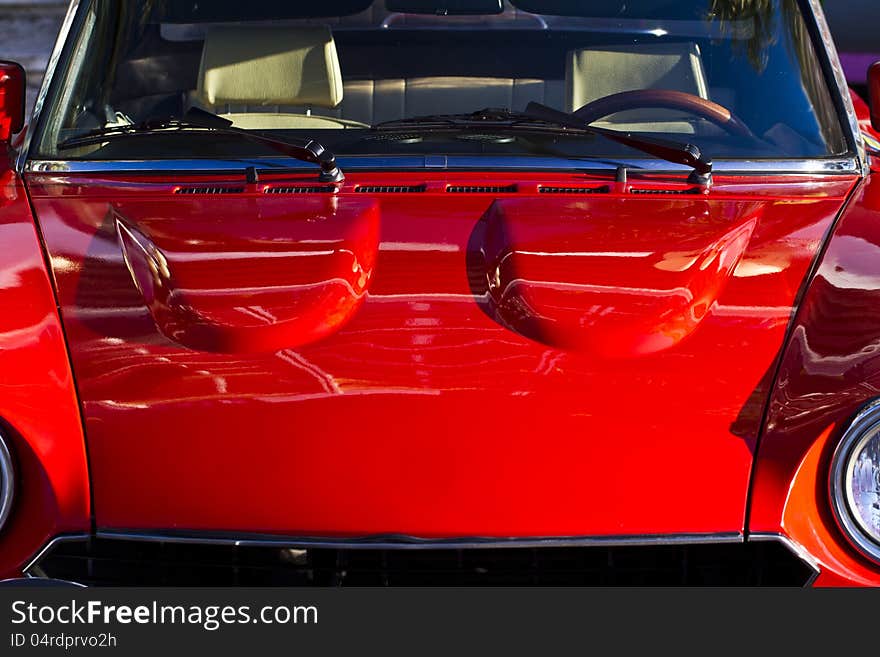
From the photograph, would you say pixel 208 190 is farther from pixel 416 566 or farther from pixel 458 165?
pixel 416 566

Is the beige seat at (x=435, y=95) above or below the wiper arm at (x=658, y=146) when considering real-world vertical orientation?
above

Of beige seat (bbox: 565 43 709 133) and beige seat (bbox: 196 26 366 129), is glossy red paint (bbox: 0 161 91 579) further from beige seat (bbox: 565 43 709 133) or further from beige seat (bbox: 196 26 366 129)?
beige seat (bbox: 565 43 709 133)

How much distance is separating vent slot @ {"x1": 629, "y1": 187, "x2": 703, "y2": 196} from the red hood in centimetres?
26

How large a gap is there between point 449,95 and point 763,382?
62.1 inches

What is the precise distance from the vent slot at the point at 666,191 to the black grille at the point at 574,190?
0.21 ft

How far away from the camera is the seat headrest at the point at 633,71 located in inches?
133

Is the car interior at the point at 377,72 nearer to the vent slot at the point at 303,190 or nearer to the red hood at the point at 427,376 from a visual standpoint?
the vent slot at the point at 303,190

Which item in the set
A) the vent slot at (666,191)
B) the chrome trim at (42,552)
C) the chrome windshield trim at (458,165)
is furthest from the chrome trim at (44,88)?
the vent slot at (666,191)

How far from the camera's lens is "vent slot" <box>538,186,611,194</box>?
2741 millimetres

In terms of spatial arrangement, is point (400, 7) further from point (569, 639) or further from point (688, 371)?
point (569, 639)

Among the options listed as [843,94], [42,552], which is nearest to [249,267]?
[42,552]

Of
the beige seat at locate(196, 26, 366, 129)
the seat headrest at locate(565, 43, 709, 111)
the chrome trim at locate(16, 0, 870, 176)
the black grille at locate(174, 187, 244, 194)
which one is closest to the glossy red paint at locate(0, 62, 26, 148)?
the chrome trim at locate(16, 0, 870, 176)

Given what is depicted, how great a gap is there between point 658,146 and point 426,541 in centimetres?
122

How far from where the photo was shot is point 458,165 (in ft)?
9.45
